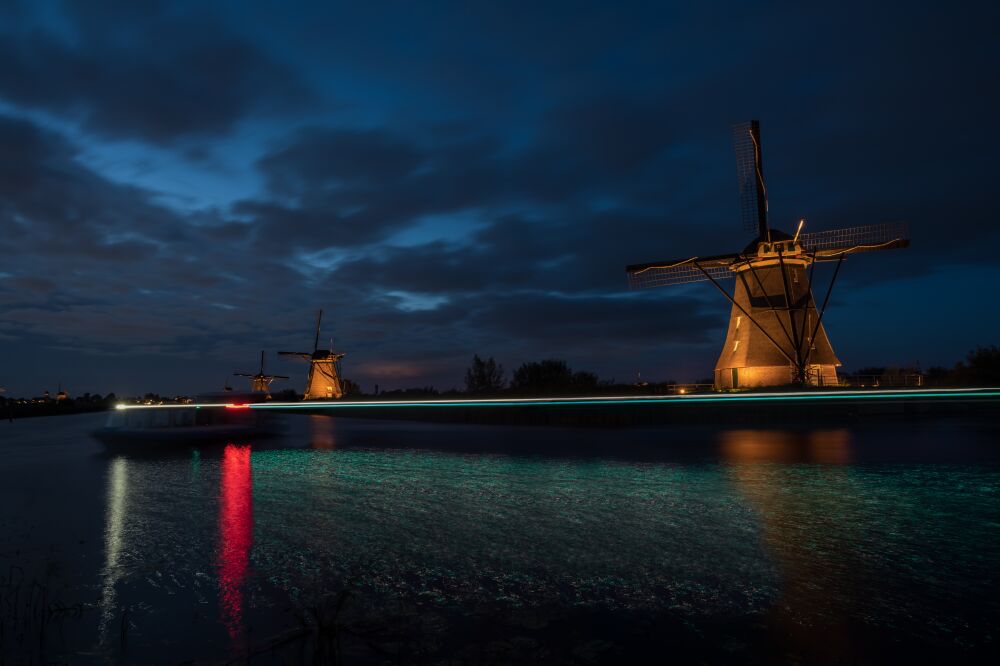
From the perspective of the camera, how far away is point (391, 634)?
5.56 meters

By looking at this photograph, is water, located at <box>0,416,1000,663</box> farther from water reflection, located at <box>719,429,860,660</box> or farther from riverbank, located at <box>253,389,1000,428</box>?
riverbank, located at <box>253,389,1000,428</box>

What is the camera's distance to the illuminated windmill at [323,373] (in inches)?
3745

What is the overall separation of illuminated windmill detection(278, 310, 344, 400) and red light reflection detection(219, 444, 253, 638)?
256 feet

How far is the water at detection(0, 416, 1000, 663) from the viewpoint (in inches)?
212

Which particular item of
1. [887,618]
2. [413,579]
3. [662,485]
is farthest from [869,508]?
[413,579]

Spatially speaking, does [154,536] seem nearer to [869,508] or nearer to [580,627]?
[580,627]

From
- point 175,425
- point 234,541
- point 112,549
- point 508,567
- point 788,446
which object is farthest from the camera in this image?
point 175,425

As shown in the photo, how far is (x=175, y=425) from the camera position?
31141mm

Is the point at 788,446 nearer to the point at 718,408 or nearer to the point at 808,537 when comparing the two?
the point at 718,408

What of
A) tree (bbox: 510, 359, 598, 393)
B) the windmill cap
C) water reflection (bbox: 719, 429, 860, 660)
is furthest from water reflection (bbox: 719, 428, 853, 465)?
tree (bbox: 510, 359, 598, 393)

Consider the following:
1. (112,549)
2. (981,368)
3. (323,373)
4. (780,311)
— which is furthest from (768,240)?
(323,373)

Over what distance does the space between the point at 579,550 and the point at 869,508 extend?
7.04 metres

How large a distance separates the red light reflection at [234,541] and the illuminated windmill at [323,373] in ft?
256

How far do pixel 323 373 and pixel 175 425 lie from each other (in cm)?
6521
